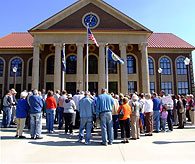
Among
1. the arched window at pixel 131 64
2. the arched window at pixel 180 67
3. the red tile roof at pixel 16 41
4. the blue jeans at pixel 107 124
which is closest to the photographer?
the blue jeans at pixel 107 124

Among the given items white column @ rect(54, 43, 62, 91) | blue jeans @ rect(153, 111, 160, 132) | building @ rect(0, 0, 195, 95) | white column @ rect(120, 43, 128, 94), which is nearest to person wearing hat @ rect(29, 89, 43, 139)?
blue jeans @ rect(153, 111, 160, 132)

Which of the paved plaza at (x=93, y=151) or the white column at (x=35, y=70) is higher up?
the white column at (x=35, y=70)

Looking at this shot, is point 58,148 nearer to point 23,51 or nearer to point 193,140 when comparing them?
point 193,140

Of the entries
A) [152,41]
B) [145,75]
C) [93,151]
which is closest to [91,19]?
[145,75]

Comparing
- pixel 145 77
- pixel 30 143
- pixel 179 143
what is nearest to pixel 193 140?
pixel 179 143

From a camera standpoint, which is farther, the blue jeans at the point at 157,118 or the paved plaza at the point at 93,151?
the blue jeans at the point at 157,118

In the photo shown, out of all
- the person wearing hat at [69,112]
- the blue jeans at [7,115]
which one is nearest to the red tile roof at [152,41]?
the blue jeans at [7,115]

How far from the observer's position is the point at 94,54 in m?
33.0

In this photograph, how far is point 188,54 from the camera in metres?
35.8

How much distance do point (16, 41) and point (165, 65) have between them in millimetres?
21420

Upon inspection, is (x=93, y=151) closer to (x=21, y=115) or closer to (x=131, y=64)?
(x=21, y=115)

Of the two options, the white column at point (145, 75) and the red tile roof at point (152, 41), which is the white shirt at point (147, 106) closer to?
the white column at point (145, 75)

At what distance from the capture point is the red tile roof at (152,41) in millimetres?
35156

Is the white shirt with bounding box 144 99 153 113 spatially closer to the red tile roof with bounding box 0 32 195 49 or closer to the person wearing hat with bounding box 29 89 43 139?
the person wearing hat with bounding box 29 89 43 139
